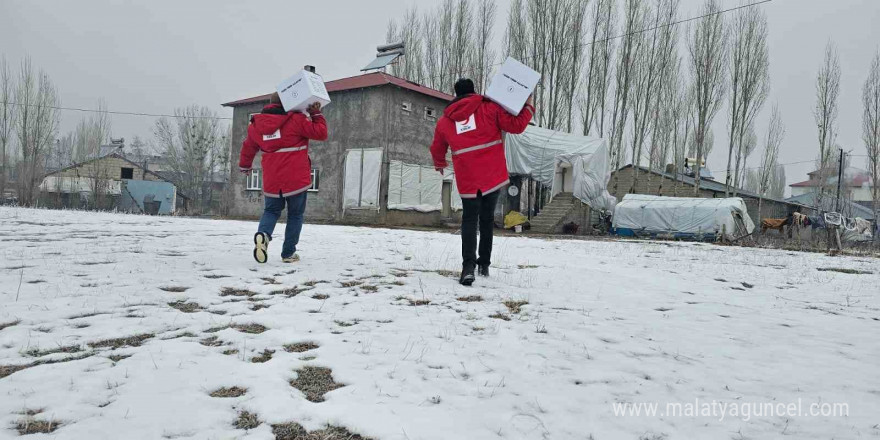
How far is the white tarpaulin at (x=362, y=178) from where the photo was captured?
19812 millimetres

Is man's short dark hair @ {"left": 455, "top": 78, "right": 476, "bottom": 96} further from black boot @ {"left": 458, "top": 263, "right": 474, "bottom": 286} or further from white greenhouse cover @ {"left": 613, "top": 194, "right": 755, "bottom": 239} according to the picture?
white greenhouse cover @ {"left": 613, "top": 194, "right": 755, "bottom": 239}

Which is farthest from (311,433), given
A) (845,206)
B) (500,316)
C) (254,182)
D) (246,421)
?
(845,206)

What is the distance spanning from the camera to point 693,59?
25125mm

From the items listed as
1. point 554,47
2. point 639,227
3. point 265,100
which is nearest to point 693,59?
point 554,47

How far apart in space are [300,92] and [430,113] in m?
17.3

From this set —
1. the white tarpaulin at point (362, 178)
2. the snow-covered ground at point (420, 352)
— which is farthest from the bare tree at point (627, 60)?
the snow-covered ground at point (420, 352)

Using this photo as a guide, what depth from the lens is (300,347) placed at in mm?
2348

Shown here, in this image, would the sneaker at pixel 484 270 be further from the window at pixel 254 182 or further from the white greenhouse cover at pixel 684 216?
the window at pixel 254 182

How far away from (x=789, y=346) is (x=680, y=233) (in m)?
17.2

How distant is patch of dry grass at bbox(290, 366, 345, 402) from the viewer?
180 centimetres

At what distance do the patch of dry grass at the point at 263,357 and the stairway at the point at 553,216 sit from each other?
56.4ft

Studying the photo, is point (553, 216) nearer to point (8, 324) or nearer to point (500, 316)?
point (500, 316)

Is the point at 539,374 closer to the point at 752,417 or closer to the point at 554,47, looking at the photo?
the point at 752,417

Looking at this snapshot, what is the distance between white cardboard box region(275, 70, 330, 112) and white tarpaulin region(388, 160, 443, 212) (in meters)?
14.9
